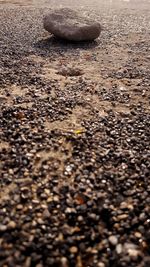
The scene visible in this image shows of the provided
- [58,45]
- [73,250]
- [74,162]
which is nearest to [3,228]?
[73,250]

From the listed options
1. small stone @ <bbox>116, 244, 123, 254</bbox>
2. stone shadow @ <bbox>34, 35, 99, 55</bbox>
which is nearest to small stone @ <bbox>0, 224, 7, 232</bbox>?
small stone @ <bbox>116, 244, 123, 254</bbox>

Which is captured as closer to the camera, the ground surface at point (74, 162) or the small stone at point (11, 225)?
the ground surface at point (74, 162)

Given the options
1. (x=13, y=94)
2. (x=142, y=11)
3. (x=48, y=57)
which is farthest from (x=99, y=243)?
(x=142, y=11)

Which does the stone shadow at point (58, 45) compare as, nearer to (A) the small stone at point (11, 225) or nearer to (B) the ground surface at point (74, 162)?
(B) the ground surface at point (74, 162)

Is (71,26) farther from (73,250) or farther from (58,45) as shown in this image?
(73,250)

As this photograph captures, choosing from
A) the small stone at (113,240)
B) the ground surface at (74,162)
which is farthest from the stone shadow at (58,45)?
the small stone at (113,240)

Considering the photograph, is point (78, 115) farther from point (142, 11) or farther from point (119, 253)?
point (142, 11)

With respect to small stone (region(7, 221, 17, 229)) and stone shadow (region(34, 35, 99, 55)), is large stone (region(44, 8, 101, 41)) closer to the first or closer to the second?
stone shadow (region(34, 35, 99, 55))
